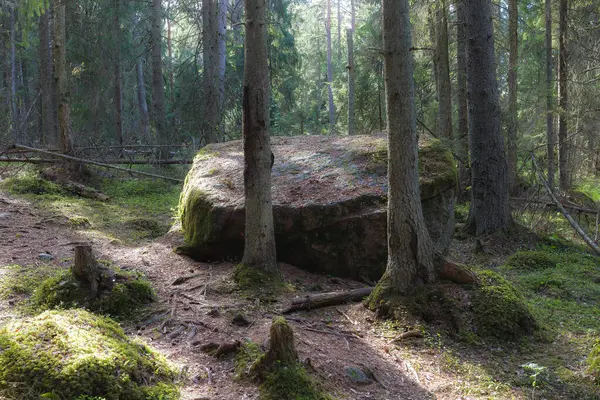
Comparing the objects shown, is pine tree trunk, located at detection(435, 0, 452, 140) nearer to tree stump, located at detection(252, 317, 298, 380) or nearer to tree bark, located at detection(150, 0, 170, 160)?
tree bark, located at detection(150, 0, 170, 160)

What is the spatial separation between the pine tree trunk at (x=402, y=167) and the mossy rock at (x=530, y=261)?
3.63m

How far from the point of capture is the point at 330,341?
5.09 metres

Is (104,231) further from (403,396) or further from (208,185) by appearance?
(403,396)

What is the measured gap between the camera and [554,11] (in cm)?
1688

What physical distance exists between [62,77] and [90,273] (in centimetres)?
1004

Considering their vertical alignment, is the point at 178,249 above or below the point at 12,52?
below

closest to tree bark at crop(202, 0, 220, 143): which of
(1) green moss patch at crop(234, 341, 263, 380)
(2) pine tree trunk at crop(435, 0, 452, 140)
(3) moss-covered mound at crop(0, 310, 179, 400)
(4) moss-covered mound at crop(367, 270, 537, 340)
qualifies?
(2) pine tree trunk at crop(435, 0, 452, 140)

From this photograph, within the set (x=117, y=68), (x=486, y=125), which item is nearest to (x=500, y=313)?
(x=486, y=125)

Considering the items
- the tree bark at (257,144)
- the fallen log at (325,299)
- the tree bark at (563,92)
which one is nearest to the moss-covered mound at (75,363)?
the fallen log at (325,299)

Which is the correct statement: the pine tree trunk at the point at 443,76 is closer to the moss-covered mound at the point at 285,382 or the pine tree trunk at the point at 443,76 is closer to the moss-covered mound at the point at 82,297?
the moss-covered mound at the point at 82,297

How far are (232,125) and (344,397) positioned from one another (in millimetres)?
17849

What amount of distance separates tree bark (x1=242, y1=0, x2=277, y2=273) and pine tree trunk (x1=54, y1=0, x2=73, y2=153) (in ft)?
29.2

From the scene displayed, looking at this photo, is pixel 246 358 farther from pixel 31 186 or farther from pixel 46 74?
pixel 46 74

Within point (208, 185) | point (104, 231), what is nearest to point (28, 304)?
point (208, 185)
